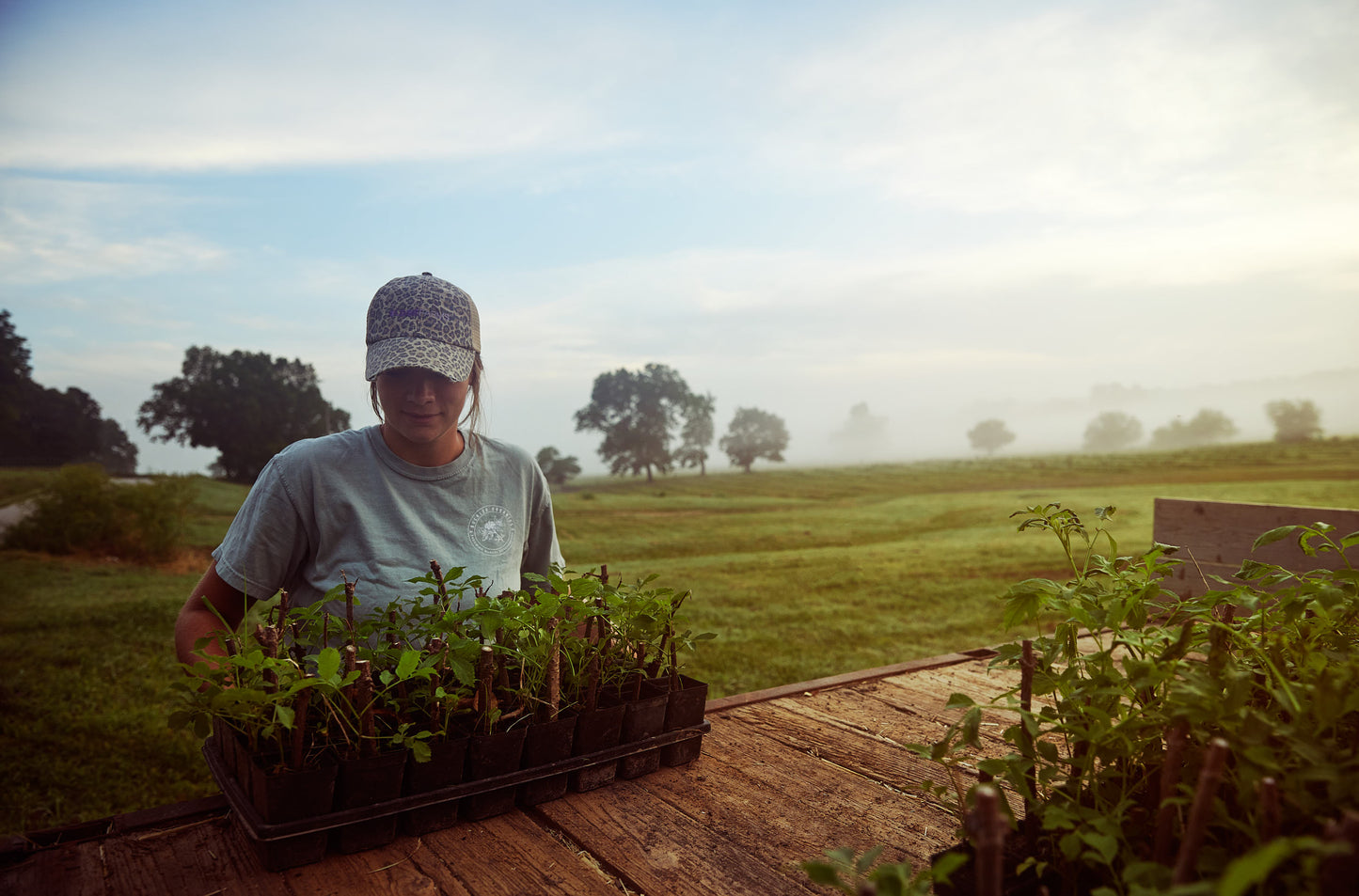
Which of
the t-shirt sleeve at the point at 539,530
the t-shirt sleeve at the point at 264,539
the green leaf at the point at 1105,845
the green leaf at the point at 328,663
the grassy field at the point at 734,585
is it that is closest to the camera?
the green leaf at the point at 1105,845

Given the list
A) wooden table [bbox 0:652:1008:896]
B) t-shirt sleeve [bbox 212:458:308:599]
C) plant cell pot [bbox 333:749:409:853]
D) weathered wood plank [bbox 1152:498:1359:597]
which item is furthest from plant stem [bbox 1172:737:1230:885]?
weathered wood plank [bbox 1152:498:1359:597]

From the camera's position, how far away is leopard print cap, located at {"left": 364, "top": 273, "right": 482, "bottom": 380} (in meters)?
1.98

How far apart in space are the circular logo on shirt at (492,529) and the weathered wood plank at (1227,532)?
2.26m

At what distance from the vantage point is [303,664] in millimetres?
1302

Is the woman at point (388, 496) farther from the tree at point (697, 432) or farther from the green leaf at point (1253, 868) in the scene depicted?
the tree at point (697, 432)

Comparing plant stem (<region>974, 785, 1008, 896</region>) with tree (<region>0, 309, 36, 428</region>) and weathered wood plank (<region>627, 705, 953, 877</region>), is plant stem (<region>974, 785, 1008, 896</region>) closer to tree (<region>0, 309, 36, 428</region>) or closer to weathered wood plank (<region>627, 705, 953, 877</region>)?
weathered wood plank (<region>627, 705, 953, 877</region>)

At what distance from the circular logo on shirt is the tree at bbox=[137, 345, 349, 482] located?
19966 mm

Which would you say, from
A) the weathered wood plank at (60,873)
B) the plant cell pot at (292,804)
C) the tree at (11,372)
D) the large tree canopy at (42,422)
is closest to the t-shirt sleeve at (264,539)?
the weathered wood plank at (60,873)

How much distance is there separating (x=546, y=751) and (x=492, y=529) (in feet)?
3.33

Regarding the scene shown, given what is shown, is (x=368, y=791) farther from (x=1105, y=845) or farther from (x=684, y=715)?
(x=1105, y=845)

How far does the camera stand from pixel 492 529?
2256 millimetres

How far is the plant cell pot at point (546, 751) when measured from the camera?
4.38 ft

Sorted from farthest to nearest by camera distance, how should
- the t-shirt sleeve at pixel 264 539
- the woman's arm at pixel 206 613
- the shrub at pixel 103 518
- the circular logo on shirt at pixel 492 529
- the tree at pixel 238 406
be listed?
the tree at pixel 238 406, the shrub at pixel 103 518, the circular logo on shirt at pixel 492 529, the t-shirt sleeve at pixel 264 539, the woman's arm at pixel 206 613

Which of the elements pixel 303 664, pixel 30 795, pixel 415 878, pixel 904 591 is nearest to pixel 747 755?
pixel 415 878
